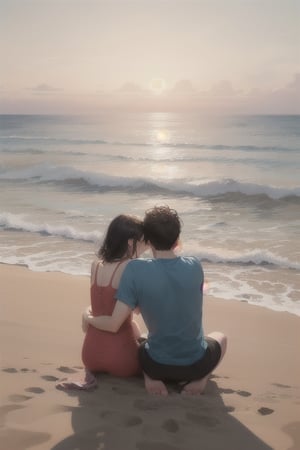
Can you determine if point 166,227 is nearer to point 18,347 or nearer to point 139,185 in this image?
point 18,347

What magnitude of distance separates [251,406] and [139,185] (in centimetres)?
973

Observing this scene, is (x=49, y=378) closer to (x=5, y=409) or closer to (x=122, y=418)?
(x=5, y=409)

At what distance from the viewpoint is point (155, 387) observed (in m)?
2.41

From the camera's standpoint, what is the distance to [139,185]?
39.4 feet

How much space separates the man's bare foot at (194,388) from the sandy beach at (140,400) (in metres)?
0.03

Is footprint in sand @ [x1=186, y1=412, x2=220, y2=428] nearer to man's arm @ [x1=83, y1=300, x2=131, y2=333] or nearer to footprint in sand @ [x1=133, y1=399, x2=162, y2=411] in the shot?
footprint in sand @ [x1=133, y1=399, x2=162, y2=411]

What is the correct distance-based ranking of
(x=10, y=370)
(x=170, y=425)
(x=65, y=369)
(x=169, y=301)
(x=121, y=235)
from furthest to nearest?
(x=65, y=369) < (x=10, y=370) < (x=121, y=235) < (x=169, y=301) < (x=170, y=425)

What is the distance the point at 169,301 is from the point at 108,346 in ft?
1.11

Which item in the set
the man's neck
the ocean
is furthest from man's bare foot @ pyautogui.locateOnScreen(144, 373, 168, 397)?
the ocean

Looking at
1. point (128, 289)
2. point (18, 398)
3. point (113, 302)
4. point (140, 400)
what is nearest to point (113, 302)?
point (113, 302)

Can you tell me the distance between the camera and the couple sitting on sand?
2.37 meters

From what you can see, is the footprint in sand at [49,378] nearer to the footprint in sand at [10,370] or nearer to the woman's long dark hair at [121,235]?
the footprint in sand at [10,370]

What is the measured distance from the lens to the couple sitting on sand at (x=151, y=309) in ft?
7.78

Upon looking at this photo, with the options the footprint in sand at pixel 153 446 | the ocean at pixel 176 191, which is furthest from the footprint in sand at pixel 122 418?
the ocean at pixel 176 191
